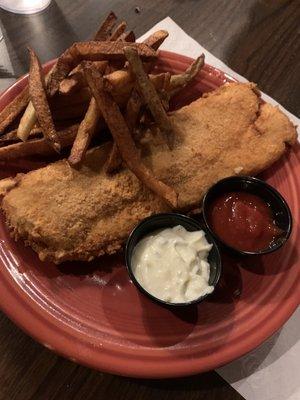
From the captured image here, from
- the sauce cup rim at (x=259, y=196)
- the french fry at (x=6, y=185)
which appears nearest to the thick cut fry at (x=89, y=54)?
the french fry at (x=6, y=185)

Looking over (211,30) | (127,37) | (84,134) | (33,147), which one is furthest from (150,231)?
(211,30)

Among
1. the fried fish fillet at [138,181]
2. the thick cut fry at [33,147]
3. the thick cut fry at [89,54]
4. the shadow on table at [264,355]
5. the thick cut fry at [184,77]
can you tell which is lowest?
the shadow on table at [264,355]

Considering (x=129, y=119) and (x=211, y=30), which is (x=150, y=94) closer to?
(x=129, y=119)

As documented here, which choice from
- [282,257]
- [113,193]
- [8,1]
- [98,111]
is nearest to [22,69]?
[8,1]

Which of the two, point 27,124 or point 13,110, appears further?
point 13,110

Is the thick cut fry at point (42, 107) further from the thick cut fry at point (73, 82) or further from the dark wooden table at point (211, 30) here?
the dark wooden table at point (211, 30)

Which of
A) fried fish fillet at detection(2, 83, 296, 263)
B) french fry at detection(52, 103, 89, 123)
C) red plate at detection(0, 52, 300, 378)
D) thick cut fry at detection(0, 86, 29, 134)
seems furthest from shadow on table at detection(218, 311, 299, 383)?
thick cut fry at detection(0, 86, 29, 134)
